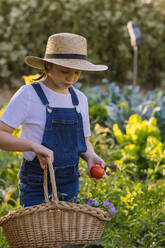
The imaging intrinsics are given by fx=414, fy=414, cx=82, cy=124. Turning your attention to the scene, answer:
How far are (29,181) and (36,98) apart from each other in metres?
0.44

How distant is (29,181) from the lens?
2.17 metres

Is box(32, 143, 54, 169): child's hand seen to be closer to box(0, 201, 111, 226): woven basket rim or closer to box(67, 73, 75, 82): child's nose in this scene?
box(0, 201, 111, 226): woven basket rim

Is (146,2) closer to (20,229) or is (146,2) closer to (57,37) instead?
(57,37)

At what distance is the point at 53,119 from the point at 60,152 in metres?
0.17

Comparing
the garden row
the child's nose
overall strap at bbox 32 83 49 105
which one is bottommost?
the garden row

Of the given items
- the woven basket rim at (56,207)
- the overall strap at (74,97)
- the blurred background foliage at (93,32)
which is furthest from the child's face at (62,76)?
the blurred background foliage at (93,32)

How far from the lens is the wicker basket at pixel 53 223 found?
1.74 m

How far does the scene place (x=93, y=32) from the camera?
26.6ft

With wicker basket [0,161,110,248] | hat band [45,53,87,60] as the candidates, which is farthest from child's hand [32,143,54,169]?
hat band [45,53,87,60]

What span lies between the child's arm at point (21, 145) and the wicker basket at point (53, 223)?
14 cm

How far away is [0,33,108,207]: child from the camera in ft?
6.57

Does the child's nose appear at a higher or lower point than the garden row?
higher

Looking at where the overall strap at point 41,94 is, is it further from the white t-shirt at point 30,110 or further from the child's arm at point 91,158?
the child's arm at point 91,158

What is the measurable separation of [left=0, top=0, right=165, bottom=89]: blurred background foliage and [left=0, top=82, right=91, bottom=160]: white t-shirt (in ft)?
18.4
